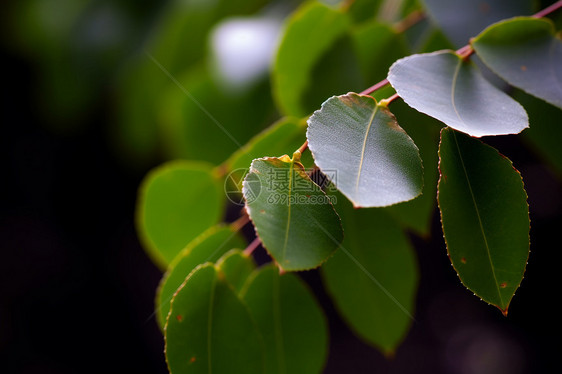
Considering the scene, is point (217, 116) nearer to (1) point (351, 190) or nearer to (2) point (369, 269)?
(2) point (369, 269)

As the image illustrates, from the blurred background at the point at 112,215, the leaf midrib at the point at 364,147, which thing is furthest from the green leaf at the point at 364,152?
the blurred background at the point at 112,215

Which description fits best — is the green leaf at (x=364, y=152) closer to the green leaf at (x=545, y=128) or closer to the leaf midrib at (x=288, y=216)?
the leaf midrib at (x=288, y=216)

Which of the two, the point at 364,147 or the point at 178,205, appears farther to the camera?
the point at 178,205

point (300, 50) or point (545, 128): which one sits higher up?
point (300, 50)

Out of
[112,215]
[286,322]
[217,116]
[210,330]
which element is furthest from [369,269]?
[112,215]

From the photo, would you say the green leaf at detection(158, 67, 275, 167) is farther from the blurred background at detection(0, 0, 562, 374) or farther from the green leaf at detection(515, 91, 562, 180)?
the green leaf at detection(515, 91, 562, 180)

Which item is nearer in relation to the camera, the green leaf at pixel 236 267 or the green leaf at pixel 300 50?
the green leaf at pixel 236 267

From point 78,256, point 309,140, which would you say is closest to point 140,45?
point 309,140

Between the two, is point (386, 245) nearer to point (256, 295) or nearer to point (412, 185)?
point (256, 295)
